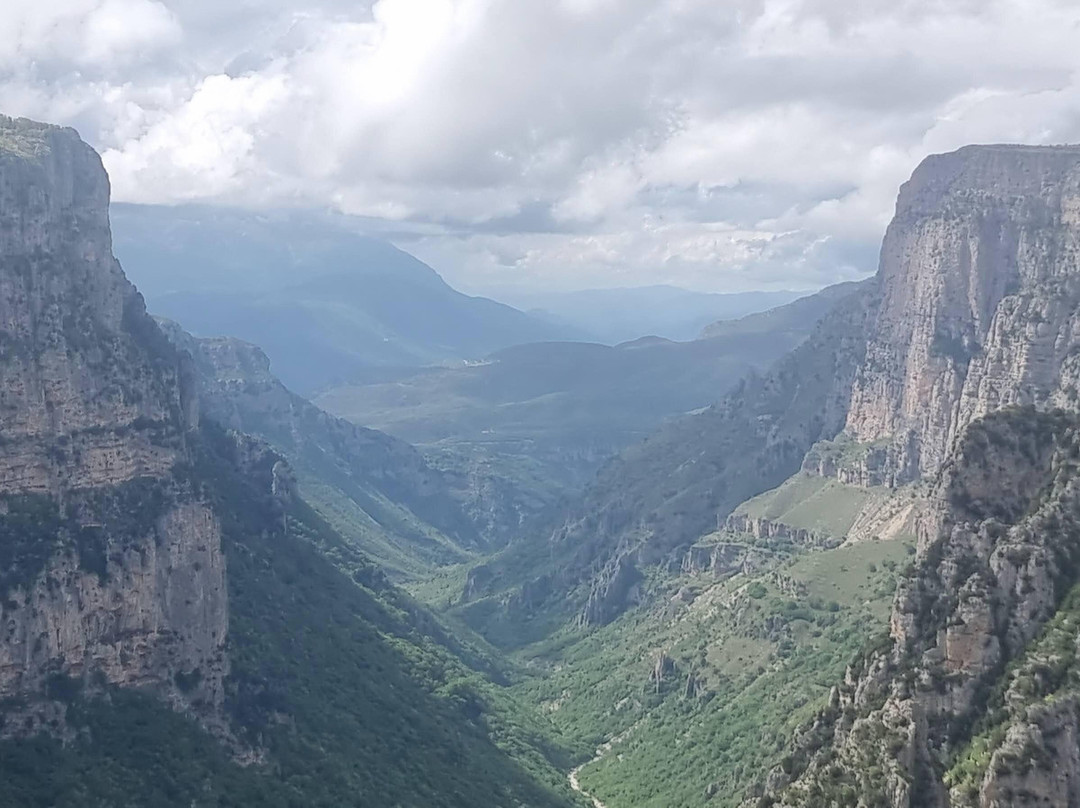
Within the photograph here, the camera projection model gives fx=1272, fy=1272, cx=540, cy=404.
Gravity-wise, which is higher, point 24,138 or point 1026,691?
point 24,138

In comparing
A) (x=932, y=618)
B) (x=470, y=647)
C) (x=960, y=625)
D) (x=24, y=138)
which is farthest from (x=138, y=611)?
(x=470, y=647)

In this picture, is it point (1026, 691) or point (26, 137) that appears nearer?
point (1026, 691)

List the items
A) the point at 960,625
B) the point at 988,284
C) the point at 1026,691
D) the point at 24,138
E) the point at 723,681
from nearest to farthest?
the point at 1026,691, the point at 960,625, the point at 24,138, the point at 723,681, the point at 988,284

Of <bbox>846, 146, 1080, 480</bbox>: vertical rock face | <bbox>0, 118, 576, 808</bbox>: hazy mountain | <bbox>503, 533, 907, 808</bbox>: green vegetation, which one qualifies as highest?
<bbox>846, 146, 1080, 480</bbox>: vertical rock face

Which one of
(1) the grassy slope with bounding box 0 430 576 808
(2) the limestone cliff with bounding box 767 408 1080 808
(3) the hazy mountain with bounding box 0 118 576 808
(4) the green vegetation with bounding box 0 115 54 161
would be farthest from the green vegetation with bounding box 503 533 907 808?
(4) the green vegetation with bounding box 0 115 54 161

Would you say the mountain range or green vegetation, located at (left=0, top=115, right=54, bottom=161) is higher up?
green vegetation, located at (left=0, top=115, right=54, bottom=161)

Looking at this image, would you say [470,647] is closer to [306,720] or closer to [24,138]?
[306,720]

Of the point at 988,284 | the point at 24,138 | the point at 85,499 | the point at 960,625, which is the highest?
the point at 24,138

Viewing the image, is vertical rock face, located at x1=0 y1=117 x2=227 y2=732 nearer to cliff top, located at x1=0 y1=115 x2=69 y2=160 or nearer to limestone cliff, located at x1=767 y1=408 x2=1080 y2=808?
cliff top, located at x1=0 y1=115 x2=69 y2=160

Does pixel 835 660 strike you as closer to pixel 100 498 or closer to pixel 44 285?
pixel 100 498
